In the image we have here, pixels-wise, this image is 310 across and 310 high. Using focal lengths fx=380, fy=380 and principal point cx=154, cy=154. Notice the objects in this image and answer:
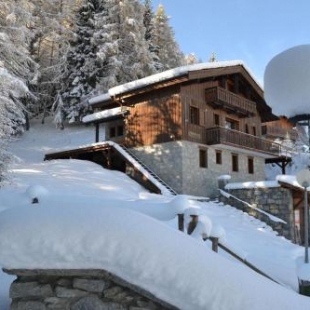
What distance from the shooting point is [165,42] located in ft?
136

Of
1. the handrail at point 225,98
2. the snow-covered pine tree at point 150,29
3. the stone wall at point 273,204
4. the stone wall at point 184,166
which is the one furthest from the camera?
the snow-covered pine tree at point 150,29

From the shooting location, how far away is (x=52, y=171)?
18.4 meters

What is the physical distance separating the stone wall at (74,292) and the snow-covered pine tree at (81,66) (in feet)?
96.5

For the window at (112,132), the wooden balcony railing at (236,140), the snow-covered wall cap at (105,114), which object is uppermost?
the snow-covered wall cap at (105,114)

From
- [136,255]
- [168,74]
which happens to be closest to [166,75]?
[168,74]

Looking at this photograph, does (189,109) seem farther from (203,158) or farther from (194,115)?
(203,158)

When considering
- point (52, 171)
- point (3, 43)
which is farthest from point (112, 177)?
point (3, 43)

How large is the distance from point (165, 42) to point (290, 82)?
3976 cm

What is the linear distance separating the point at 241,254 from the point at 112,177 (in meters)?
13.3

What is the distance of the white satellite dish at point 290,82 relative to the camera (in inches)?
132

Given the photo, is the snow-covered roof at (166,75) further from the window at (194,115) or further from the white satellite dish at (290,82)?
the white satellite dish at (290,82)

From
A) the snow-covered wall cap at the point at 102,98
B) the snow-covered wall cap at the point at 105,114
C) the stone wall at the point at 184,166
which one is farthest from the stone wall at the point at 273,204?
the snow-covered wall cap at the point at 102,98

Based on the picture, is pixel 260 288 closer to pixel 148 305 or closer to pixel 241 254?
pixel 148 305

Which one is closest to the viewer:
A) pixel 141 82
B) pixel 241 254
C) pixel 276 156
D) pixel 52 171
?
pixel 241 254
